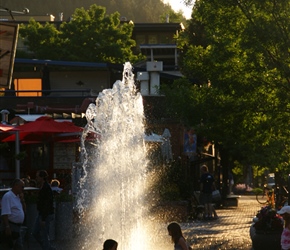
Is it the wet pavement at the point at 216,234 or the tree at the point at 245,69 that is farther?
the tree at the point at 245,69

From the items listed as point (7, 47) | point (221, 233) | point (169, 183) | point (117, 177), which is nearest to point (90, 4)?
point (169, 183)

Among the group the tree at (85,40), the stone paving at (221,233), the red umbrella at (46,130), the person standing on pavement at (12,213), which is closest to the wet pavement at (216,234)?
the stone paving at (221,233)

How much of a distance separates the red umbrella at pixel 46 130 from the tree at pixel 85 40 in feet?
147

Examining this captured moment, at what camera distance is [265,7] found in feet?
77.2

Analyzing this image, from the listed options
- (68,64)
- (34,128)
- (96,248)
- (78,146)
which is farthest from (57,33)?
(96,248)

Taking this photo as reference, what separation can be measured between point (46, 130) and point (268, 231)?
8147 millimetres

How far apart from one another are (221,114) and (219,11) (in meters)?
2.88

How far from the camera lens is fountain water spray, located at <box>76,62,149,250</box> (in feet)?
66.5

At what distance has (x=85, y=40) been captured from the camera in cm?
7419

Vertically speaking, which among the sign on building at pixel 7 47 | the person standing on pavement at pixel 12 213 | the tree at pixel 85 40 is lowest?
the person standing on pavement at pixel 12 213

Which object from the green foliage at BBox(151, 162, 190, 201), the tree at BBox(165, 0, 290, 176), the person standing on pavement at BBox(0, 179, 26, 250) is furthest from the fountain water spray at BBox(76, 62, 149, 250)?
the green foliage at BBox(151, 162, 190, 201)

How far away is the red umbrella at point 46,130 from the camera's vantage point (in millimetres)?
25938

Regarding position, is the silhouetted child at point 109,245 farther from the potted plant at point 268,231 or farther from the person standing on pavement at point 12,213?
the potted plant at point 268,231

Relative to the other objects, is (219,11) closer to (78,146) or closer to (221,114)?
(221,114)
